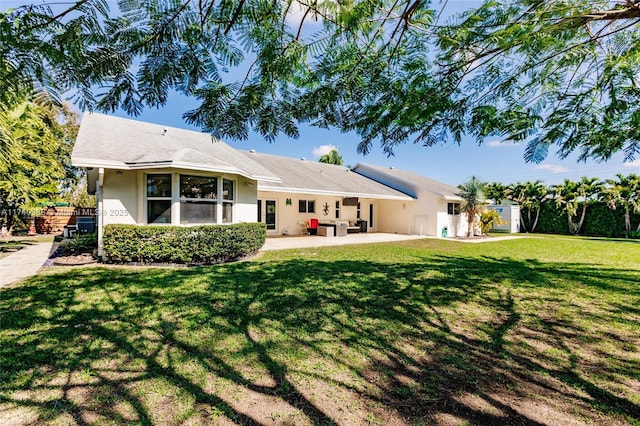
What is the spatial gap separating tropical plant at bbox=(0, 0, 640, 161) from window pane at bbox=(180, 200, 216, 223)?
814 centimetres

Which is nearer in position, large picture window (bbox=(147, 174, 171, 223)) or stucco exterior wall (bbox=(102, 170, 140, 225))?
stucco exterior wall (bbox=(102, 170, 140, 225))

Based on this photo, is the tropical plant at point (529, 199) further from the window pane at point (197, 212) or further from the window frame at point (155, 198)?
the window frame at point (155, 198)

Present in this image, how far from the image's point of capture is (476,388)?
9.84ft

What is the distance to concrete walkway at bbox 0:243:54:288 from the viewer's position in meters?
7.37

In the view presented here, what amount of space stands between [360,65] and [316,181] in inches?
636

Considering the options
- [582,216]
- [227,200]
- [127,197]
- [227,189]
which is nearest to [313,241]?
[227,200]

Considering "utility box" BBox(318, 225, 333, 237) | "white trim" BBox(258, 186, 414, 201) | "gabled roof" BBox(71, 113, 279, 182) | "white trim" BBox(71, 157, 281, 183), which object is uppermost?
"gabled roof" BBox(71, 113, 279, 182)

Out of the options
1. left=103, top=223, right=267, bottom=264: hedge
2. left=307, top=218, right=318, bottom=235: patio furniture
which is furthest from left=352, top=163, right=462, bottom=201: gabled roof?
left=103, top=223, right=267, bottom=264: hedge

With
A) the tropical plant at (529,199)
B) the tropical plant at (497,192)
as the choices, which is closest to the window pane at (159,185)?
the tropical plant at (497,192)

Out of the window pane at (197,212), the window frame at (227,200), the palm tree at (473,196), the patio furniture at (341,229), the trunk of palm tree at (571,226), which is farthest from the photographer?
the trunk of palm tree at (571,226)

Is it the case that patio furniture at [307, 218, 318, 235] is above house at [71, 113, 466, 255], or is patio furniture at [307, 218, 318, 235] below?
below

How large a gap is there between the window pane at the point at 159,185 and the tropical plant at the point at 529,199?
3052 cm

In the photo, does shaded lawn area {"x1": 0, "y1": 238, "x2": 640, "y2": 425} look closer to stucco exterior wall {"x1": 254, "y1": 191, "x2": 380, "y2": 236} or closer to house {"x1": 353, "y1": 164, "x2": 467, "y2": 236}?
stucco exterior wall {"x1": 254, "y1": 191, "x2": 380, "y2": 236}

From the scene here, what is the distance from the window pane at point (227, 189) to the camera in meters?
11.1
